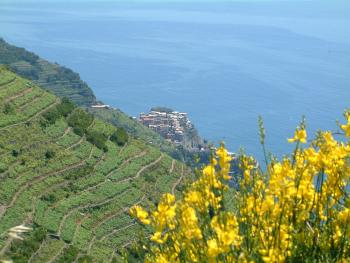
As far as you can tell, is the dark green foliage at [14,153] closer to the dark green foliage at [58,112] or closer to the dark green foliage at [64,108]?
the dark green foliage at [58,112]

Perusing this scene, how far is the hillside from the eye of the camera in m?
59.9

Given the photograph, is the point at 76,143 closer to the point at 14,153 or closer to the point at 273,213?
the point at 14,153

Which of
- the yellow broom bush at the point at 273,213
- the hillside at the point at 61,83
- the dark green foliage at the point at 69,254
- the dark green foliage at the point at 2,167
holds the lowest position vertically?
the hillside at the point at 61,83

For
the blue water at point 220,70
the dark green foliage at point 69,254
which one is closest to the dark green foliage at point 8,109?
the dark green foliage at point 69,254

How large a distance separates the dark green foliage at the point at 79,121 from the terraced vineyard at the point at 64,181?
15 centimetres

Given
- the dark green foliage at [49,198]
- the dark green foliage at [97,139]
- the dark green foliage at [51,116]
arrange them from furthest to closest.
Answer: the dark green foliage at [97,139]
the dark green foliage at [51,116]
the dark green foliage at [49,198]

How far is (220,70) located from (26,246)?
107m

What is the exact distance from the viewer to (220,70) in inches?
4924

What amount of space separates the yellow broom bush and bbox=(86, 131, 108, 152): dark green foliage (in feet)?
90.8

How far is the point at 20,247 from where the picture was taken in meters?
19.9

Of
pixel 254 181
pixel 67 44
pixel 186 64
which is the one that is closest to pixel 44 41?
pixel 67 44

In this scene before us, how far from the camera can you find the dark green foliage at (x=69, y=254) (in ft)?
66.7

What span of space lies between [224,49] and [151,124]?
78587 mm

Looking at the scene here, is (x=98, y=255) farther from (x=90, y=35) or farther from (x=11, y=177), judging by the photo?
(x=90, y=35)
